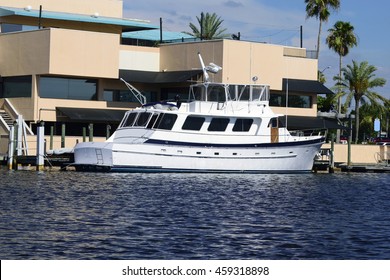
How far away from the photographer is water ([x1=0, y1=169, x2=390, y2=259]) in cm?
2689

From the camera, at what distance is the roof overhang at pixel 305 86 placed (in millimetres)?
76562

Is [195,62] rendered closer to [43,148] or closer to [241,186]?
[43,148]

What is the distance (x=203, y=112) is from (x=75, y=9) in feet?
75.8

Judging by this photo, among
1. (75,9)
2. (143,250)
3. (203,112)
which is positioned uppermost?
(75,9)

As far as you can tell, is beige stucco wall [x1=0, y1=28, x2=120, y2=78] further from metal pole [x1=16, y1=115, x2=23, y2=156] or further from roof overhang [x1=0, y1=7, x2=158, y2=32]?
metal pole [x1=16, y1=115, x2=23, y2=156]

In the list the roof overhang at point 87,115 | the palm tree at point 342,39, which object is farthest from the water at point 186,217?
the palm tree at point 342,39

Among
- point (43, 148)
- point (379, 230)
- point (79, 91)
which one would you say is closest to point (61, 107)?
point (79, 91)

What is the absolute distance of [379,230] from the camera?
32312mm

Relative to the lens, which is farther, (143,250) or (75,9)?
(75,9)

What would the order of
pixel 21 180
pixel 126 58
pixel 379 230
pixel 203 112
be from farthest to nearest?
pixel 126 58 < pixel 203 112 < pixel 21 180 < pixel 379 230

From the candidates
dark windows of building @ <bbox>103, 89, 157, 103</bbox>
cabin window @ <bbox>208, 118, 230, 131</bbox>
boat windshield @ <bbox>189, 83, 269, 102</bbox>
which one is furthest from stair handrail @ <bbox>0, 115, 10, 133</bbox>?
cabin window @ <bbox>208, 118, 230, 131</bbox>

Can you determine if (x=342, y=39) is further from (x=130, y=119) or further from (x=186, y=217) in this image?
(x=186, y=217)

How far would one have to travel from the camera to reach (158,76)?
7519 centimetres

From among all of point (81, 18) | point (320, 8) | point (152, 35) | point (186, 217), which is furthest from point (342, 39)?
point (186, 217)
